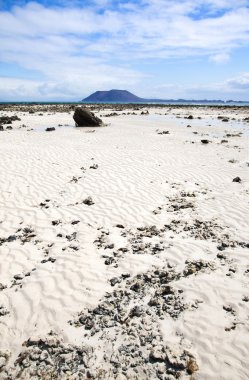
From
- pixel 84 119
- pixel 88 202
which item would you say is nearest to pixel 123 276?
pixel 88 202

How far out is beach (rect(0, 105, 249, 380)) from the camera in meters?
4.61

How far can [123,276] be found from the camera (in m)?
6.50

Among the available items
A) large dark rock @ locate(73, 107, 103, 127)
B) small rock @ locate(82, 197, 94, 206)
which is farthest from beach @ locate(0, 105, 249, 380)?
large dark rock @ locate(73, 107, 103, 127)

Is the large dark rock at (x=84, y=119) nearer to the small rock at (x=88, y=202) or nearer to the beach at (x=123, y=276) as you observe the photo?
the beach at (x=123, y=276)

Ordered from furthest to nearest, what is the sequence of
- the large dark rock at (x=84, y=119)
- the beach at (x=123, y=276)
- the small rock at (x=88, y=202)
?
1. the large dark rock at (x=84, y=119)
2. the small rock at (x=88, y=202)
3. the beach at (x=123, y=276)

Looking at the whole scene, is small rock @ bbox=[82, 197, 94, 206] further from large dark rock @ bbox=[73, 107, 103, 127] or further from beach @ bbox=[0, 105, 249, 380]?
large dark rock @ bbox=[73, 107, 103, 127]

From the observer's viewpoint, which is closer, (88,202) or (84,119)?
(88,202)

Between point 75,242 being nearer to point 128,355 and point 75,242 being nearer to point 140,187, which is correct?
point 128,355

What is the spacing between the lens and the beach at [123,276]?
4.61 meters

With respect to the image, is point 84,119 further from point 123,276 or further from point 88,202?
point 123,276

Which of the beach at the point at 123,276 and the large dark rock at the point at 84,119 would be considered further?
A: the large dark rock at the point at 84,119

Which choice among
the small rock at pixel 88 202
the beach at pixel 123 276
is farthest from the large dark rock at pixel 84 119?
the small rock at pixel 88 202

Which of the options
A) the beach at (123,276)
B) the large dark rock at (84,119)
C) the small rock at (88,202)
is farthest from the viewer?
the large dark rock at (84,119)

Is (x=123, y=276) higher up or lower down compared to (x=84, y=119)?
lower down
